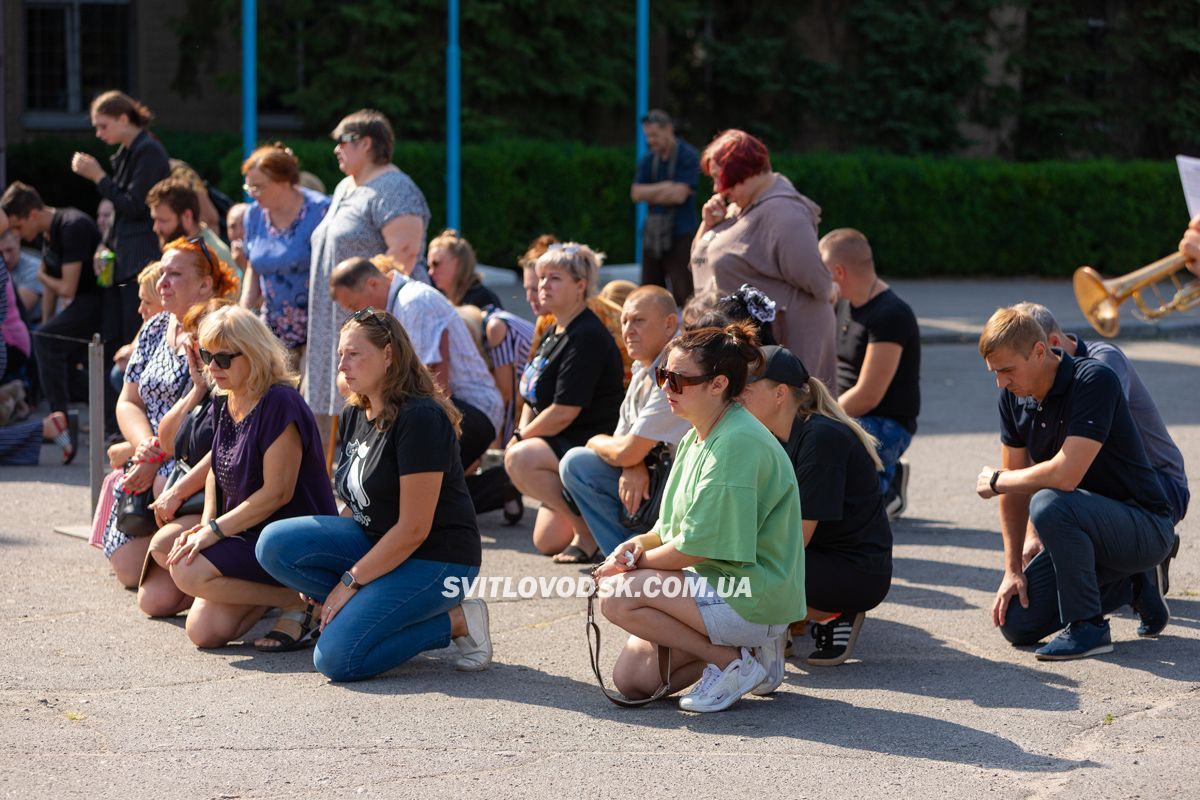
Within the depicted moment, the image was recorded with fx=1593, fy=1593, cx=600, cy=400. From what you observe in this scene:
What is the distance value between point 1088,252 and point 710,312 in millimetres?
17744

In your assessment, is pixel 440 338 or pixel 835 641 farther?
pixel 440 338

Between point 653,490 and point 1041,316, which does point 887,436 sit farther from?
point 1041,316

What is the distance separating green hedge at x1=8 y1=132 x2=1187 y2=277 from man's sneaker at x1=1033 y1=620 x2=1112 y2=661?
14.6 metres

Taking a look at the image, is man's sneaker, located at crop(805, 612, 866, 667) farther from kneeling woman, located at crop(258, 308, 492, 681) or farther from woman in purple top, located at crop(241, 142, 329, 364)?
woman in purple top, located at crop(241, 142, 329, 364)

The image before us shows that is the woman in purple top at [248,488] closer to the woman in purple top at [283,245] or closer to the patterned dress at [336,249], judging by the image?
the patterned dress at [336,249]

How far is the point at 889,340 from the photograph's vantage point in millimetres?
7805

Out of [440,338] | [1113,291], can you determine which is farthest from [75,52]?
[1113,291]

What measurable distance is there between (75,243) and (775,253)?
5.37 metres

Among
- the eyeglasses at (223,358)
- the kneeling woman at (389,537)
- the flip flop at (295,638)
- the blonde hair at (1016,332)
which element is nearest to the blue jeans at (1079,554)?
the blonde hair at (1016,332)

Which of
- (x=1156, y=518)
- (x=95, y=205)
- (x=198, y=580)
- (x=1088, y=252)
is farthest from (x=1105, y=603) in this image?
(x=95, y=205)

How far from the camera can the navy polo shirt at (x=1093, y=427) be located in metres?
5.73

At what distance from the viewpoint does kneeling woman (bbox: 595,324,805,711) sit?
4988 millimetres

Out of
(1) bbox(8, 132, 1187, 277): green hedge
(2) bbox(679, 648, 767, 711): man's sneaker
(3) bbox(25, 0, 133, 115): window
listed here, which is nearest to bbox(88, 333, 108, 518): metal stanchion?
(2) bbox(679, 648, 767, 711): man's sneaker

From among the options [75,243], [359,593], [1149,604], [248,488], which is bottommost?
[1149,604]
